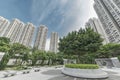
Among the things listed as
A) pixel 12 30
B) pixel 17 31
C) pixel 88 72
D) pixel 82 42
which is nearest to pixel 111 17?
pixel 82 42

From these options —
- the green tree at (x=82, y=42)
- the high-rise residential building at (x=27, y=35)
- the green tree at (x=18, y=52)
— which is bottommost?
the green tree at (x=82, y=42)

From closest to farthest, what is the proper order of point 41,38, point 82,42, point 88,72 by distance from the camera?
point 88,72 < point 82,42 < point 41,38

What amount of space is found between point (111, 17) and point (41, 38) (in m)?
56.2

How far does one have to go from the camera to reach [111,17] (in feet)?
211

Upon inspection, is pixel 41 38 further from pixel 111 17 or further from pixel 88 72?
pixel 88 72

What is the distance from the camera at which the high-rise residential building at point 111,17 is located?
194 feet

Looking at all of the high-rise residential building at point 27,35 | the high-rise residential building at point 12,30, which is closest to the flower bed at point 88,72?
the high-rise residential building at point 27,35

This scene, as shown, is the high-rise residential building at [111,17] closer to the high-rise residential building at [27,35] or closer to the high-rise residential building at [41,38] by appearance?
the high-rise residential building at [41,38]

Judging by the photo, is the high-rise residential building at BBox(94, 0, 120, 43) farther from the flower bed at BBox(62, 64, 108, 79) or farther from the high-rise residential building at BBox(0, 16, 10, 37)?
the high-rise residential building at BBox(0, 16, 10, 37)

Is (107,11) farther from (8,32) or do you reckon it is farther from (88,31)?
(8,32)

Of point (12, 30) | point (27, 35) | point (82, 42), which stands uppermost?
point (12, 30)

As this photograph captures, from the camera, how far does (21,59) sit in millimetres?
32031

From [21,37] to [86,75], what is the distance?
192 feet

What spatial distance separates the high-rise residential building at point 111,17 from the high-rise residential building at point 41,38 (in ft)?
164
